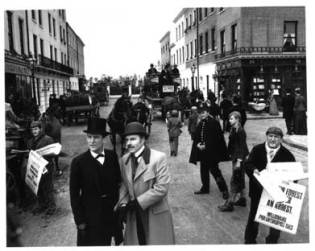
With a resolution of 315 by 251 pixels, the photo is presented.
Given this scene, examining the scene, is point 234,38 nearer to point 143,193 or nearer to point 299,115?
point 299,115

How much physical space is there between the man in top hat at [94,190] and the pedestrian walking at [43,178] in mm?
2420

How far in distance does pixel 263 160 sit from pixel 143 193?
1723mm

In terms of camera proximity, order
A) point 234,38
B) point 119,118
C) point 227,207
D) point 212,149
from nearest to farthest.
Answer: point 227,207 → point 212,149 → point 119,118 → point 234,38

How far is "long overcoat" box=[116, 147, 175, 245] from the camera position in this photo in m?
3.42

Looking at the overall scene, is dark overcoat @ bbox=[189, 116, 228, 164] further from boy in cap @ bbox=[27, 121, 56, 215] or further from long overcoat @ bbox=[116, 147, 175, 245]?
long overcoat @ bbox=[116, 147, 175, 245]

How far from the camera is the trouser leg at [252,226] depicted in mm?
4445

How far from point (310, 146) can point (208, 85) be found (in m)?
25.9

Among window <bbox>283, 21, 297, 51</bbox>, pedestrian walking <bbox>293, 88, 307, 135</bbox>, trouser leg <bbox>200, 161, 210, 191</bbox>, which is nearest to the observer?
trouser leg <bbox>200, 161, 210, 191</bbox>

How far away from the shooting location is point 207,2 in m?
4.80

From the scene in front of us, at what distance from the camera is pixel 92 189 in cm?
356

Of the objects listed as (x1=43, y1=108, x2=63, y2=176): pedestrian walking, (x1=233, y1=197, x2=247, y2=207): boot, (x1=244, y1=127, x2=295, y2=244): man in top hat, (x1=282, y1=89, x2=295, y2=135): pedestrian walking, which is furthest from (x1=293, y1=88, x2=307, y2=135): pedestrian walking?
(x1=244, y1=127, x2=295, y2=244): man in top hat

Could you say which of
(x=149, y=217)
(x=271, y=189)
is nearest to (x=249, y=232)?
(x=271, y=189)

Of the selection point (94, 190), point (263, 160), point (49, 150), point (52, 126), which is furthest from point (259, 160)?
point (52, 126)

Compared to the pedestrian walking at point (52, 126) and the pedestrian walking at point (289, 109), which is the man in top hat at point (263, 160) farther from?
the pedestrian walking at point (289, 109)
